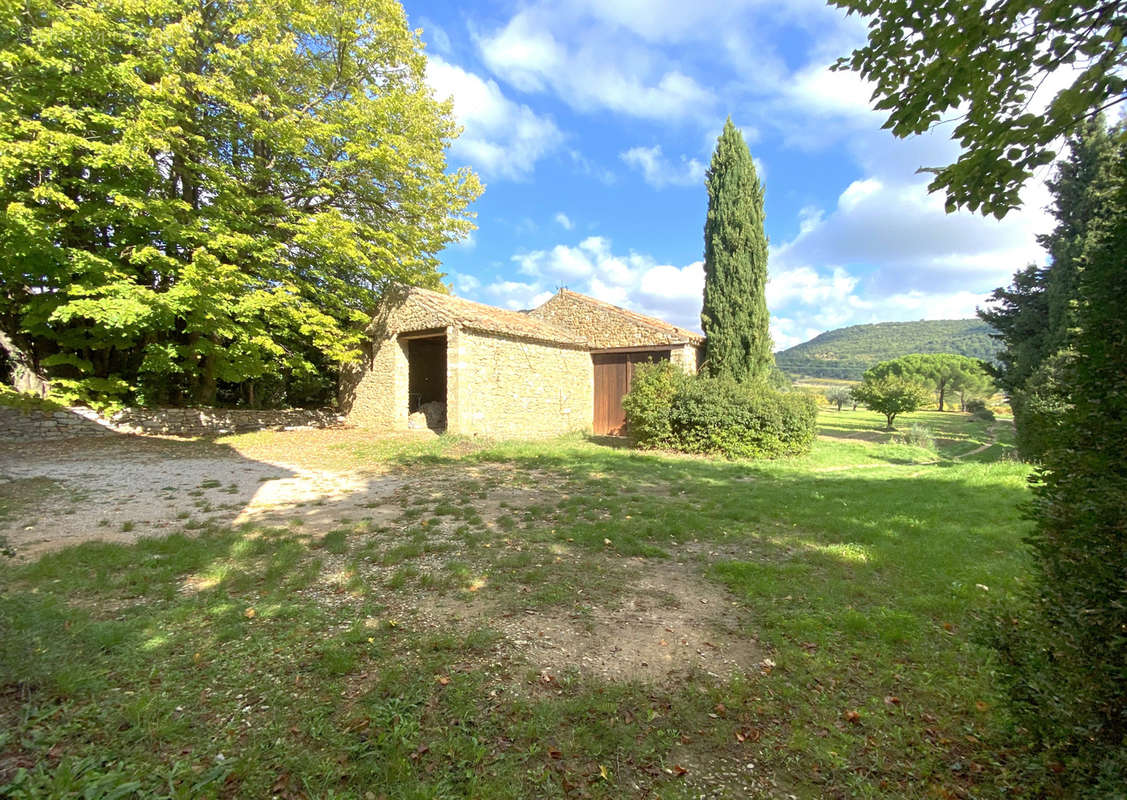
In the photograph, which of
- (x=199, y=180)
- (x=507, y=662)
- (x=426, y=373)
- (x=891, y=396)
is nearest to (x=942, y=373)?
(x=891, y=396)

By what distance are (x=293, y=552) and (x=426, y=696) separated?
2.63 metres

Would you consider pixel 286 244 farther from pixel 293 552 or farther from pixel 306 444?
pixel 293 552

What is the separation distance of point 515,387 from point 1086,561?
1334 cm

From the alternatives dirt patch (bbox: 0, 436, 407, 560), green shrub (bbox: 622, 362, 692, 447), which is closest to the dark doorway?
green shrub (bbox: 622, 362, 692, 447)

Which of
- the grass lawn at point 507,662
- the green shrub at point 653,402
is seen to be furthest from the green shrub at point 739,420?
the grass lawn at point 507,662

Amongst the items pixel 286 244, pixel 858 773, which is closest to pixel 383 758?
pixel 858 773

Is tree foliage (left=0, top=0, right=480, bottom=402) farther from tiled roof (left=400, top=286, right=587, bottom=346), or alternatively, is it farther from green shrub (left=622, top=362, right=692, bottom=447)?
green shrub (left=622, top=362, right=692, bottom=447)

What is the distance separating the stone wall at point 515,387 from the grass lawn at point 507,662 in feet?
25.8

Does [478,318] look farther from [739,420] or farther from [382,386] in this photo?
[739,420]

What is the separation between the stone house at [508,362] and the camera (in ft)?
44.2

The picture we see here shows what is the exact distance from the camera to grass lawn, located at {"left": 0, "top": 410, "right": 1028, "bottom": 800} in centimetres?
200

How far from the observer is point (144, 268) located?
38.7 feet

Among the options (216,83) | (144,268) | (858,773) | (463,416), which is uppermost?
(216,83)

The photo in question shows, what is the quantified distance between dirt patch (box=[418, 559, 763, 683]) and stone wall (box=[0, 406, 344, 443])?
1301 cm
